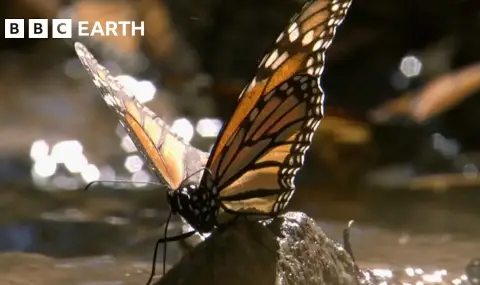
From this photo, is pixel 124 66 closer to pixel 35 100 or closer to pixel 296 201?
pixel 35 100

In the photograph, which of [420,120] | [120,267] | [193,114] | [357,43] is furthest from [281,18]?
[120,267]

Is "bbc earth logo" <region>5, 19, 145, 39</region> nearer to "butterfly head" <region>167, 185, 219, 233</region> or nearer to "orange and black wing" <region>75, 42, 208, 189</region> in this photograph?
"orange and black wing" <region>75, 42, 208, 189</region>

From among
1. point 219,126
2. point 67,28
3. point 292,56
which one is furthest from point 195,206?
point 67,28

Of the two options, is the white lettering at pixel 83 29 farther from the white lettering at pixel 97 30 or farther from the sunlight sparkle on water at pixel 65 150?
the sunlight sparkle on water at pixel 65 150

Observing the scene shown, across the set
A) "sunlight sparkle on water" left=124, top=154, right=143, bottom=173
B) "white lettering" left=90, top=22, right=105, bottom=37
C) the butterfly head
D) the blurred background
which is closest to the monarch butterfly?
the butterfly head

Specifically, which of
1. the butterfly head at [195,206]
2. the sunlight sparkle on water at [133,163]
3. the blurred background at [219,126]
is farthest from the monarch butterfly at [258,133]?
the sunlight sparkle on water at [133,163]

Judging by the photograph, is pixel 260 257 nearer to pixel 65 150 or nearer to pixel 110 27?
pixel 65 150
